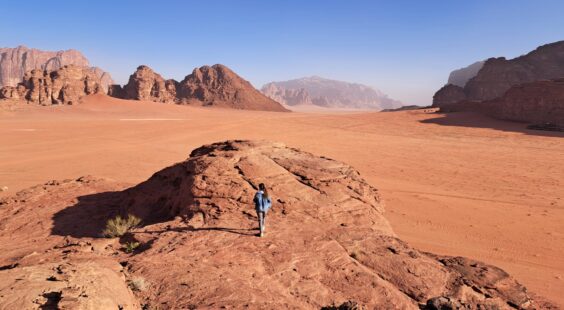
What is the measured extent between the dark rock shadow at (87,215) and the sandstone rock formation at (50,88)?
5918cm

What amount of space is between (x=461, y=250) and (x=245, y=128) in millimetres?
31458

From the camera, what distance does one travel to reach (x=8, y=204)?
1069cm

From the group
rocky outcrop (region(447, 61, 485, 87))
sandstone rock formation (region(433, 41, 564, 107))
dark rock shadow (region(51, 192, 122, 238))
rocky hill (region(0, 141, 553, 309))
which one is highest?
rocky outcrop (region(447, 61, 485, 87))

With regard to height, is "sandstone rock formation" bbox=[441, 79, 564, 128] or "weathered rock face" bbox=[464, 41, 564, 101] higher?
"weathered rock face" bbox=[464, 41, 564, 101]

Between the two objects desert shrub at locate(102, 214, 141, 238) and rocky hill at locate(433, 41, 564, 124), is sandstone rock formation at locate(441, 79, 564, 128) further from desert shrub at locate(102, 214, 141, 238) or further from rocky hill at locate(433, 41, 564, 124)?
desert shrub at locate(102, 214, 141, 238)

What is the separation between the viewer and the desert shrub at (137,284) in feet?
14.5

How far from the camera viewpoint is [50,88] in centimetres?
6038

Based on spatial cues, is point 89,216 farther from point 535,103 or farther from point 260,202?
point 535,103

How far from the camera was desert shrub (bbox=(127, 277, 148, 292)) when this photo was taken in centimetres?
442

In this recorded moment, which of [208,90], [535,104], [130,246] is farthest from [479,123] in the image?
[208,90]

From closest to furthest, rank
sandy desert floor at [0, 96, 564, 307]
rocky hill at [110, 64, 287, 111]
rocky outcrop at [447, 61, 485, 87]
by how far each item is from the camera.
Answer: sandy desert floor at [0, 96, 564, 307]
rocky hill at [110, 64, 287, 111]
rocky outcrop at [447, 61, 485, 87]

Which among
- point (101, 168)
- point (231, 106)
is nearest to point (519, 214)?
point (101, 168)

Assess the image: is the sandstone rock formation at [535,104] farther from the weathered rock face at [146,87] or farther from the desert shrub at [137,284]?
the weathered rock face at [146,87]

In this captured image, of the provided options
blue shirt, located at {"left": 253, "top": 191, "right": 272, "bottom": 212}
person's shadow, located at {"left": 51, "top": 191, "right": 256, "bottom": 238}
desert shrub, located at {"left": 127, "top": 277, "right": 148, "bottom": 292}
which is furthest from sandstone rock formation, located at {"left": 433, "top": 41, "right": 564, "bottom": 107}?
desert shrub, located at {"left": 127, "top": 277, "right": 148, "bottom": 292}
